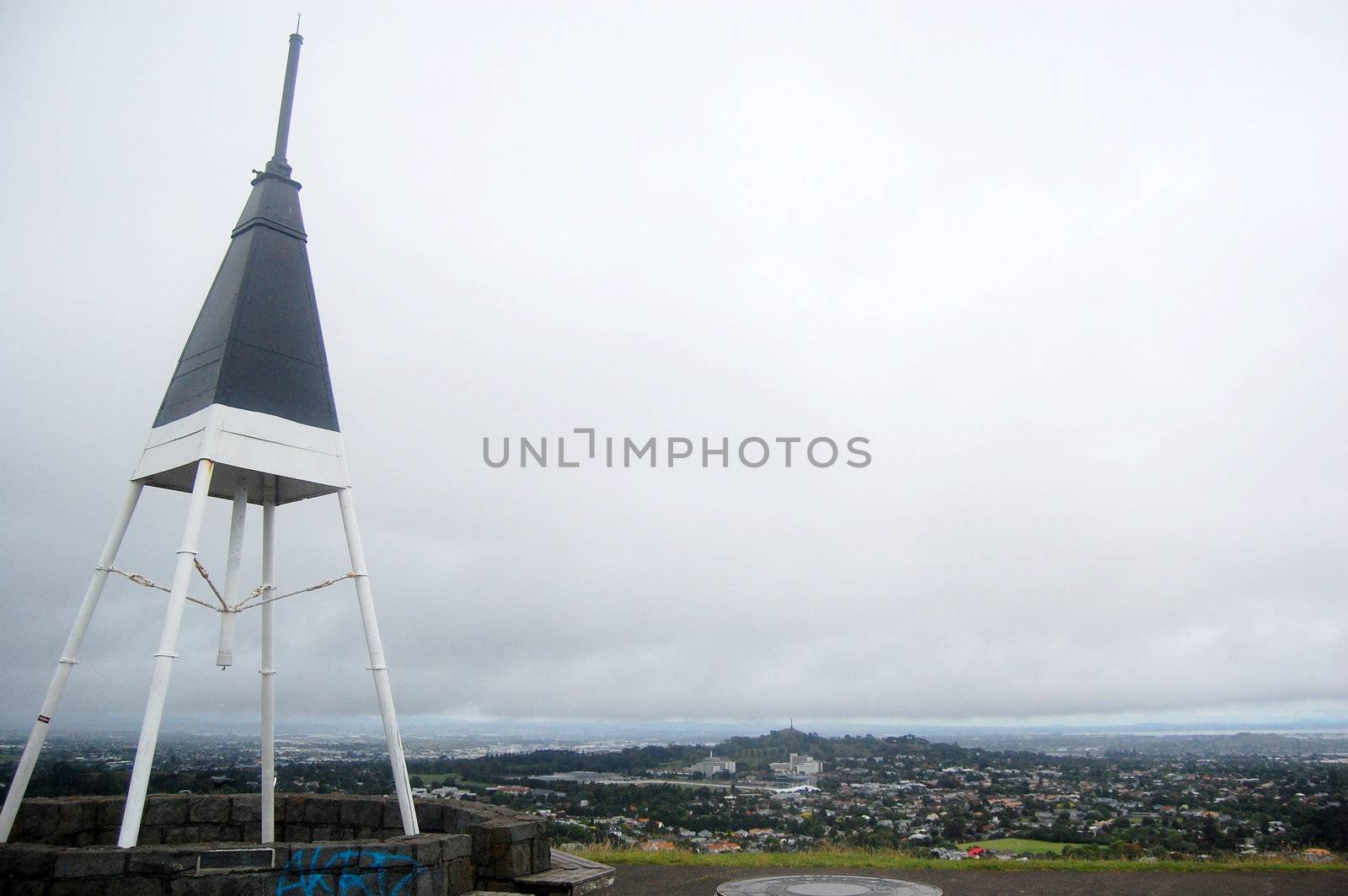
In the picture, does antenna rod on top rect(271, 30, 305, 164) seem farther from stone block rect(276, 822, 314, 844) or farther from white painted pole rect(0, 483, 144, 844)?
stone block rect(276, 822, 314, 844)

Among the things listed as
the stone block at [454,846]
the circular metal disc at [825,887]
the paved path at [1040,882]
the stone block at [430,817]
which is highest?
the stone block at [454,846]

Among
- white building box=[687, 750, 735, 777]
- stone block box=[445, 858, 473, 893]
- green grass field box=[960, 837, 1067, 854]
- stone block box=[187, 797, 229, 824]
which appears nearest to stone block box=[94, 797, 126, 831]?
stone block box=[187, 797, 229, 824]

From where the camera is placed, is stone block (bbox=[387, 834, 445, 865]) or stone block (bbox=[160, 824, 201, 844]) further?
stone block (bbox=[160, 824, 201, 844])

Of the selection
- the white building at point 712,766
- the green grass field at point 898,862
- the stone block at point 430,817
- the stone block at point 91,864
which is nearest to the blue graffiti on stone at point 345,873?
the stone block at point 91,864

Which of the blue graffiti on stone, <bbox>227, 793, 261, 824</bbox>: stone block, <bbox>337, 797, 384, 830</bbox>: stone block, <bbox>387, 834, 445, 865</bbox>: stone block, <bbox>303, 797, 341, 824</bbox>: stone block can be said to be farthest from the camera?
<bbox>227, 793, 261, 824</bbox>: stone block

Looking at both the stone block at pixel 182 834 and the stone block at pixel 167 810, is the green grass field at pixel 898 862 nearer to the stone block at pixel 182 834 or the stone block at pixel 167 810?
the stone block at pixel 182 834

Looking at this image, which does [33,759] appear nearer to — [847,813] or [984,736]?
[847,813]

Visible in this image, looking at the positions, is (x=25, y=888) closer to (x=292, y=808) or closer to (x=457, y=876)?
(x=457, y=876)
